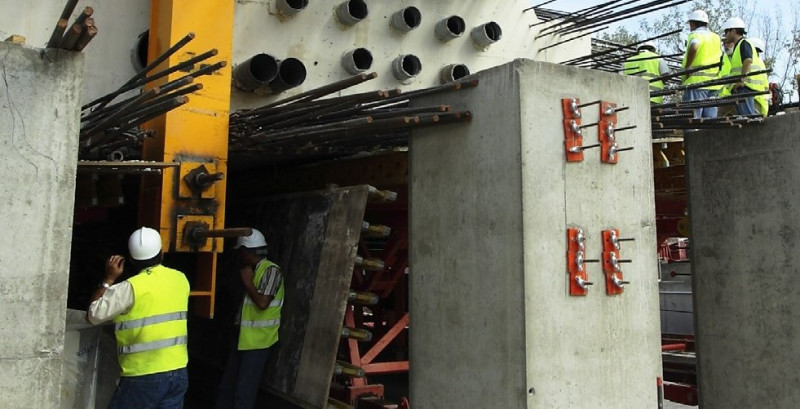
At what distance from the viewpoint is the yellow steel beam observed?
614 cm

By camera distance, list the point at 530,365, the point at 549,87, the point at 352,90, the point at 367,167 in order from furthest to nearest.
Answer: the point at 352,90
the point at 367,167
the point at 549,87
the point at 530,365

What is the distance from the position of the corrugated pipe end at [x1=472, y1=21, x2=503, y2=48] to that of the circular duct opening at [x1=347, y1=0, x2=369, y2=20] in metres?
1.74

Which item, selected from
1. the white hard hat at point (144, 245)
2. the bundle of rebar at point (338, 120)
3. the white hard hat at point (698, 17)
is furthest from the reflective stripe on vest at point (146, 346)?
the white hard hat at point (698, 17)

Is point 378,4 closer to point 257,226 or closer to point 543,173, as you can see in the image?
point 257,226

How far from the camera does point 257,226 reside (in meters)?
8.70

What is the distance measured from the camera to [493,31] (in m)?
9.80

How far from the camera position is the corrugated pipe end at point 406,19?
891cm

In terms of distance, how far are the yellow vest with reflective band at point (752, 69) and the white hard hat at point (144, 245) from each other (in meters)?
5.66

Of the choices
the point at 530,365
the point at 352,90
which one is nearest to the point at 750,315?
the point at 530,365

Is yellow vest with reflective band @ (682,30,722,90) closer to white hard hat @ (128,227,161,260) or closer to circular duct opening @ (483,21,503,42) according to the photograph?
circular duct opening @ (483,21,503,42)

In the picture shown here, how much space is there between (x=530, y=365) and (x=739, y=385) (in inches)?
134

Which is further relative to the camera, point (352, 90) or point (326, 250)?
point (352, 90)

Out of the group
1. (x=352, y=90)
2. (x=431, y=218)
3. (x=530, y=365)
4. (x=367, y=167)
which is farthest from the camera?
(x=352, y=90)

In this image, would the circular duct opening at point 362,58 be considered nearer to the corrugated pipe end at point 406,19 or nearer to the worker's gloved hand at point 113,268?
the corrugated pipe end at point 406,19
